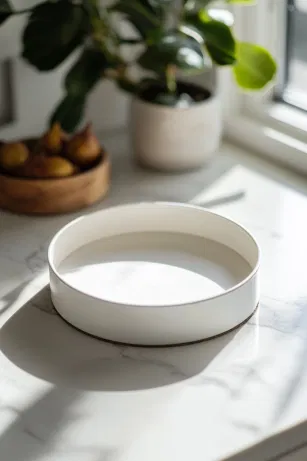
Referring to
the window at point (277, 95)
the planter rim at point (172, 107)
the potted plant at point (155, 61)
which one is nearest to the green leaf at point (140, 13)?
the potted plant at point (155, 61)

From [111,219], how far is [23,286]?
0.15m

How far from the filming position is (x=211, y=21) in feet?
3.93

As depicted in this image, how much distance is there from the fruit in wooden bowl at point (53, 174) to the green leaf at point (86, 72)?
6 cm

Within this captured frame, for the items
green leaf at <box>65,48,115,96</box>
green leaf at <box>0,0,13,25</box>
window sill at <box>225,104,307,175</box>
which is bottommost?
window sill at <box>225,104,307,175</box>

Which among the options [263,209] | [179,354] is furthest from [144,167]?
[179,354]

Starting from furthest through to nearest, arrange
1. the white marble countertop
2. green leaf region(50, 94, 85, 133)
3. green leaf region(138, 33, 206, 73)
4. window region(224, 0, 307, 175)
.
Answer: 1. window region(224, 0, 307, 175)
2. green leaf region(50, 94, 85, 133)
3. green leaf region(138, 33, 206, 73)
4. the white marble countertop

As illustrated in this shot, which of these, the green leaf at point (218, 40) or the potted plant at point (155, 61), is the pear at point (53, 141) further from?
the green leaf at point (218, 40)

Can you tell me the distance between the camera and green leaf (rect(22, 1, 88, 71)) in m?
1.19

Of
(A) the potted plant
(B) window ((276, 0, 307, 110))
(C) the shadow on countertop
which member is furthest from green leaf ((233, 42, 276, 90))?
(C) the shadow on countertop

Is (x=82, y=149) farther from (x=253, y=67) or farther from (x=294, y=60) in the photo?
(x=294, y=60)

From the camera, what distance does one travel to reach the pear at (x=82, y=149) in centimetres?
121

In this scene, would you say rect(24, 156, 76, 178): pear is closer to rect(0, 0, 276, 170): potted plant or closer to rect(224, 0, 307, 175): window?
rect(0, 0, 276, 170): potted plant

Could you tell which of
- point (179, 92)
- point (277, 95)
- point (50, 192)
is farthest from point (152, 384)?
point (277, 95)

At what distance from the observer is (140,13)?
3.97 feet
